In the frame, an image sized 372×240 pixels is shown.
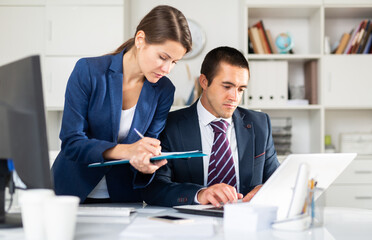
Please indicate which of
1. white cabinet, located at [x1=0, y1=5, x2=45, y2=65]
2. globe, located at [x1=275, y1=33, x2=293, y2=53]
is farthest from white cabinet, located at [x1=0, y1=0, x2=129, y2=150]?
globe, located at [x1=275, y1=33, x2=293, y2=53]

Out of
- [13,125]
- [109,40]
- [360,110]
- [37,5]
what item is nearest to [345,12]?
[360,110]

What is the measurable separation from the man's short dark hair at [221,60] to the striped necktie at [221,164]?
1.11 ft

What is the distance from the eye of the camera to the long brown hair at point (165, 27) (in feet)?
5.17

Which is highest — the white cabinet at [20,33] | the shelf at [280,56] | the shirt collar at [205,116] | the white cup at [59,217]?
the white cabinet at [20,33]

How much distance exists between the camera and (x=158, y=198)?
62.7 inches

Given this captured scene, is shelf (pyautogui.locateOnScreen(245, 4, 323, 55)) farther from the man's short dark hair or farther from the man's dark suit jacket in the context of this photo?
the man's dark suit jacket

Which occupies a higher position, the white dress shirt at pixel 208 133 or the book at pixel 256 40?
the book at pixel 256 40

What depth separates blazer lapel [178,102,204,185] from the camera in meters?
1.88

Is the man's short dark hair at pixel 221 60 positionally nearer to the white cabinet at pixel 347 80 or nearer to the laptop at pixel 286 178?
the laptop at pixel 286 178

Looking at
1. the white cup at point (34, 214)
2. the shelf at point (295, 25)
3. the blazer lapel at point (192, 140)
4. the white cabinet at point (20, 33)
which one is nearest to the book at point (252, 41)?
the shelf at point (295, 25)

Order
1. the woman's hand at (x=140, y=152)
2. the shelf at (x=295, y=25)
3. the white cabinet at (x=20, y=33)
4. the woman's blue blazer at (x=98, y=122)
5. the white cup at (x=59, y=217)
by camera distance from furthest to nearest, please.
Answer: the shelf at (x=295, y=25) → the white cabinet at (x=20, y=33) → the woman's blue blazer at (x=98, y=122) → the woman's hand at (x=140, y=152) → the white cup at (x=59, y=217)

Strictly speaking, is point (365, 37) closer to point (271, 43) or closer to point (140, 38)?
point (271, 43)

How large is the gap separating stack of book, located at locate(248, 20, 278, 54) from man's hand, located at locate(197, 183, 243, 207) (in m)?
2.36

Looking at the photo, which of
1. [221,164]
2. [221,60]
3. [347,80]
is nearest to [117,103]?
[221,164]
